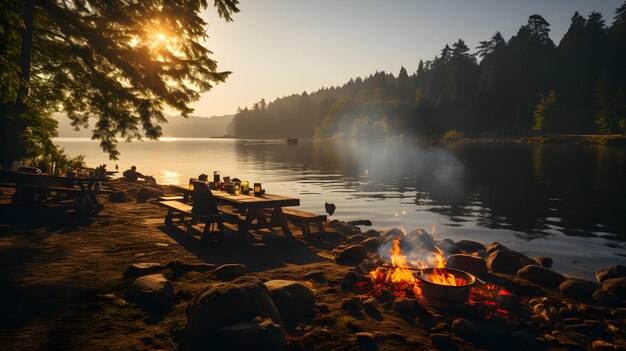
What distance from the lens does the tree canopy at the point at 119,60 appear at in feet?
46.7

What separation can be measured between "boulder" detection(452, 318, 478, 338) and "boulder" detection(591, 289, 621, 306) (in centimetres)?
321

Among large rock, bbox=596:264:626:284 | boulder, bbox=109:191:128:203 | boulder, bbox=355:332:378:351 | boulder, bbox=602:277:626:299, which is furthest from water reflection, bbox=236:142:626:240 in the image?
boulder, bbox=355:332:378:351

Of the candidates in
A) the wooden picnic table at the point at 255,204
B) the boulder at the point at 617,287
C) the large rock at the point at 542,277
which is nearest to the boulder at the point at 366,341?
the large rock at the point at 542,277

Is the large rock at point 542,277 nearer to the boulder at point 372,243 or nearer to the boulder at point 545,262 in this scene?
the boulder at point 545,262

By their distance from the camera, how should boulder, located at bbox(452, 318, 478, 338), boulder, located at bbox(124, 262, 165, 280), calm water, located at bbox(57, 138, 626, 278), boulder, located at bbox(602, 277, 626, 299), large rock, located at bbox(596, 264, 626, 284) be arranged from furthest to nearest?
calm water, located at bbox(57, 138, 626, 278)
large rock, located at bbox(596, 264, 626, 284)
boulder, located at bbox(602, 277, 626, 299)
boulder, located at bbox(124, 262, 165, 280)
boulder, located at bbox(452, 318, 478, 338)

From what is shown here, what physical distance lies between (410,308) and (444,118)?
112m

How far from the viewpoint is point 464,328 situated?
18.1ft

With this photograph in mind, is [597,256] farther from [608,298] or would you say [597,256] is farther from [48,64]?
[48,64]

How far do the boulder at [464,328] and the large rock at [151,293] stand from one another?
166 inches

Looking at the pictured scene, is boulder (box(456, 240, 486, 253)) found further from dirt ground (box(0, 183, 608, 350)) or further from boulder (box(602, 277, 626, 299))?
boulder (box(602, 277, 626, 299))

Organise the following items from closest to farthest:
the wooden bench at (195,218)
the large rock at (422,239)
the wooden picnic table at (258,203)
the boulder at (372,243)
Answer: the wooden picnic table at (258,203) < the wooden bench at (195,218) < the boulder at (372,243) < the large rock at (422,239)

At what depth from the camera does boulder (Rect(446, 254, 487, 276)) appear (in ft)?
28.8

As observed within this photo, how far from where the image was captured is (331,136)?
545 ft

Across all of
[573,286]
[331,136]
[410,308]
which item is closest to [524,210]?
[573,286]
